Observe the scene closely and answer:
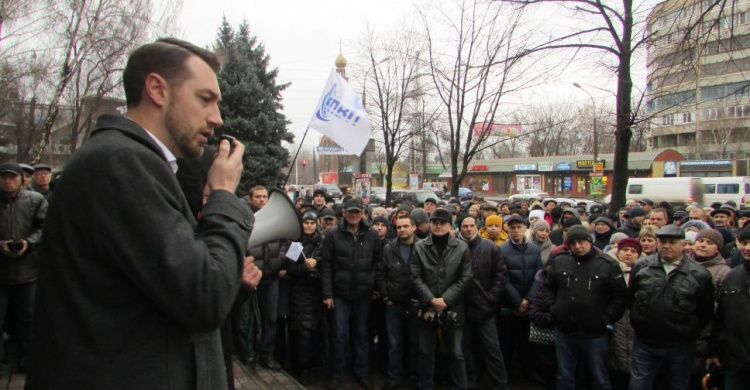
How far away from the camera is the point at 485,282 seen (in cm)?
617

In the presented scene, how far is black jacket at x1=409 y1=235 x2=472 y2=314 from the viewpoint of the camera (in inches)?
228

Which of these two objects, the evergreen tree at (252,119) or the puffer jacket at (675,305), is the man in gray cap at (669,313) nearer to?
→ the puffer jacket at (675,305)

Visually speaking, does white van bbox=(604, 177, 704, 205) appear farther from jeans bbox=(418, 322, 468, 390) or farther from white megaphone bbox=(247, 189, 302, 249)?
white megaphone bbox=(247, 189, 302, 249)

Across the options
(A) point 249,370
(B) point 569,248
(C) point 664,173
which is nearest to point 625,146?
(B) point 569,248

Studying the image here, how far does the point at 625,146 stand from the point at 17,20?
638 inches

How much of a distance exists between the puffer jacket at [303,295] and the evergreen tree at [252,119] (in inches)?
441

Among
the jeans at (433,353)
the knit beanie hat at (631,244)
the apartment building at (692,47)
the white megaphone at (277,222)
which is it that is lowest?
the jeans at (433,353)

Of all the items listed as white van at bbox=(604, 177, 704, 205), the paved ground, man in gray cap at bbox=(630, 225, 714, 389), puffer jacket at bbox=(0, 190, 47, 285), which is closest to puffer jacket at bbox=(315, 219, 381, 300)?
the paved ground

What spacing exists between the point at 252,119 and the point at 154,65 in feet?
55.9

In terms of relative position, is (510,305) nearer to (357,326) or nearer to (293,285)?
(357,326)

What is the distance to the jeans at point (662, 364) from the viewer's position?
484 centimetres

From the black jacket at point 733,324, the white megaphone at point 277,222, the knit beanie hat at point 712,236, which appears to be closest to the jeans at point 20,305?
the white megaphone at point 277,222

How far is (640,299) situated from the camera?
16.5 feet

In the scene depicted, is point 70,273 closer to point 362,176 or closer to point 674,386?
point 674,386
